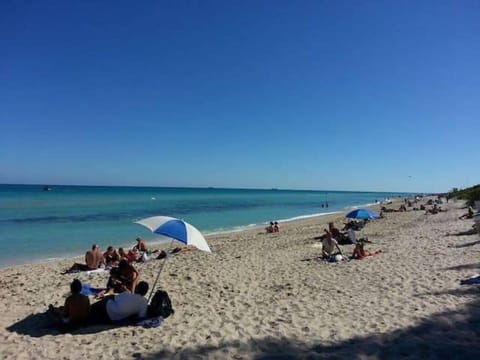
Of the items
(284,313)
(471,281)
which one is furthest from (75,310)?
(471,281)

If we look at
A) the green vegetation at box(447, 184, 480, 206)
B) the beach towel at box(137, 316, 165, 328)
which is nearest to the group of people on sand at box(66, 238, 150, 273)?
A: the beach towel at box(137, 316, 165, 328)

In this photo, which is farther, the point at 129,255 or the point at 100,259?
the point at 129,255

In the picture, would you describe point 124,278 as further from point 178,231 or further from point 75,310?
point 178,231

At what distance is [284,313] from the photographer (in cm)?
710

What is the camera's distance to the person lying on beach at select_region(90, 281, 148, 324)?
676 cm

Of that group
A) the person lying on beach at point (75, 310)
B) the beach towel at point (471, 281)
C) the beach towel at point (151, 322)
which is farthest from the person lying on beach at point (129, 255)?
the beach towel at point (471, 281)

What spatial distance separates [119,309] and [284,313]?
2.88 metres

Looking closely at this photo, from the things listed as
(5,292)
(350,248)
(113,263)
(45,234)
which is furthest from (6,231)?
(350,248)

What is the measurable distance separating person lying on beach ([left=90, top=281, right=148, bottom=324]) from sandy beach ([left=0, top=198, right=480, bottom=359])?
0.22m

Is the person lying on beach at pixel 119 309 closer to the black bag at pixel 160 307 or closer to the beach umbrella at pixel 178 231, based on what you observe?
the black bag at pixel 160 307

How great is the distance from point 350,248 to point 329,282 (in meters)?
5.67

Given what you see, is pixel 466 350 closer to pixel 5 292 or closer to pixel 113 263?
pixel 5 292

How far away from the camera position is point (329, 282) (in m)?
9.47

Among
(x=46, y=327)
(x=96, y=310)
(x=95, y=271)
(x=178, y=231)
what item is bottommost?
(x=95, y=271)
